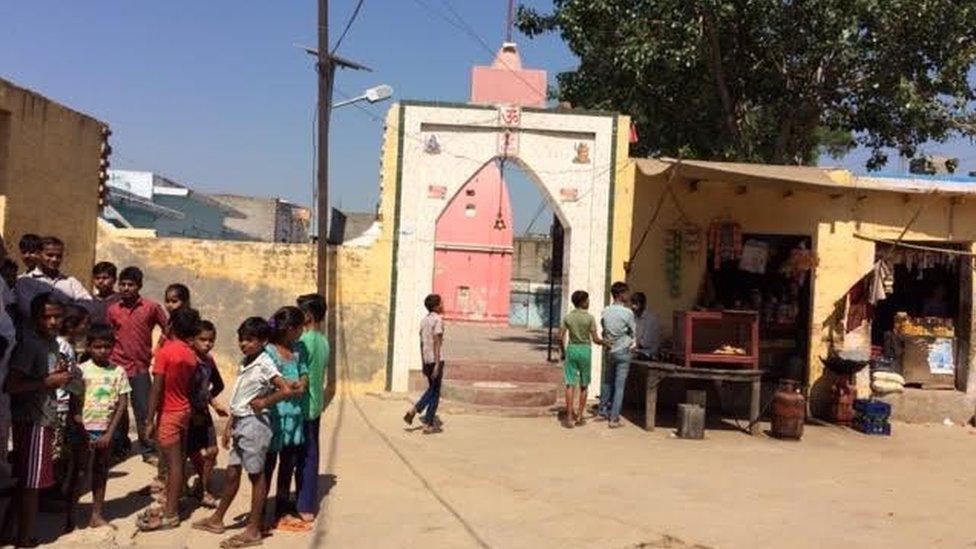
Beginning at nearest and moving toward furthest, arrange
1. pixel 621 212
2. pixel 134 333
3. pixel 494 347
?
1. pixel 134 333
2. pixel 621 212
3. pixel 494 347

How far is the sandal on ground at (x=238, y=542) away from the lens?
536cm

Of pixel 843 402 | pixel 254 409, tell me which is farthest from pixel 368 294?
pixel 254 409

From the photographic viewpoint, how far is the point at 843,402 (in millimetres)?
11188

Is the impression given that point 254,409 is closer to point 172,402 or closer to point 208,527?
point 172,402

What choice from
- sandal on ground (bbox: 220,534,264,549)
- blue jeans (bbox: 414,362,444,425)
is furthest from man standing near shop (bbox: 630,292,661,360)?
sandal on ground (bbox: 220,534,264,549)

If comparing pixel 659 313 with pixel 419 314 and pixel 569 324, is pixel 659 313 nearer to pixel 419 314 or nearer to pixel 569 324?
pixel 569 324

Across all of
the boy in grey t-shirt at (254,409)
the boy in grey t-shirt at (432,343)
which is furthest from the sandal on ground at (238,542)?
the boy in grey t-shirt at (432,343)

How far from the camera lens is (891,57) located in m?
14.1

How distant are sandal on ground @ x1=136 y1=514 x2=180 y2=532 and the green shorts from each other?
17.5 ft

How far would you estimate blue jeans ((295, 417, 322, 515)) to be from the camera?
5.91m

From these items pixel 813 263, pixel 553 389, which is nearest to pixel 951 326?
pixel 813 263

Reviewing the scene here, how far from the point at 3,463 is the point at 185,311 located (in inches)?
62.9

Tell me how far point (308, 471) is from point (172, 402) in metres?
1.00

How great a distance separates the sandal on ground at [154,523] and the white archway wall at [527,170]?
631cm
